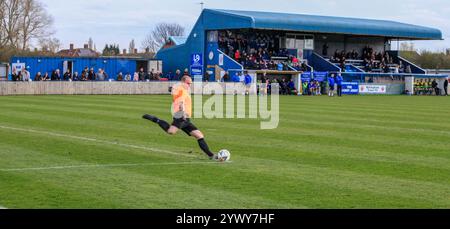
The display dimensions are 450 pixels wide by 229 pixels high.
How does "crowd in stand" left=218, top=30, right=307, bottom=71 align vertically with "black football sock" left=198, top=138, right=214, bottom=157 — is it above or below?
above

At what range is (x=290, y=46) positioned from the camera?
73.2 meters

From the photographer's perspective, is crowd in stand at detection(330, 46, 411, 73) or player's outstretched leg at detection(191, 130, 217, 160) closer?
player's outstretched leg at detection(191, 130, 217, 160)

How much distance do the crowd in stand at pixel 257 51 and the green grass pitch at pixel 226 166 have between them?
3997cm

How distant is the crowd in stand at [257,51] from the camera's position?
6650 cm

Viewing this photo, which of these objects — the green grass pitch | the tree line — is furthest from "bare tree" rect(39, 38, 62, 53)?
the green grass pitch

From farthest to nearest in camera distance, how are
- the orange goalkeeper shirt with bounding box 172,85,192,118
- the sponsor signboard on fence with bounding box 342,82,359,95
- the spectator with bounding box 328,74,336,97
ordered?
the sponsor signboard on fence with bounding box 342,82,359,95, the spectator with bounding box 328,74,336,97, the orange goalkeeper shirt with bounding box 172,85,192,118

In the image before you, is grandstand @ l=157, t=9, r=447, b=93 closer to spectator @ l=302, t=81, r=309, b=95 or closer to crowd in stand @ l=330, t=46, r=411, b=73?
crowd in stand @ l=330, t=46, r=411, b=73

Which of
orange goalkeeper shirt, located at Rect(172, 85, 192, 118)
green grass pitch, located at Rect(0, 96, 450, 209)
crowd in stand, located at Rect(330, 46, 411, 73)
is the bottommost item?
green grass pitch, located at Rect(0, 96, 450, 209)

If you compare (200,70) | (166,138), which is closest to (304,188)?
(166,138)

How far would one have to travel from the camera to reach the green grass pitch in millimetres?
11953

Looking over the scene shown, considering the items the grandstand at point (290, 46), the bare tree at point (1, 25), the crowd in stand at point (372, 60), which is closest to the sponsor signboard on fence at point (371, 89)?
the grandstand at point (290, 46)

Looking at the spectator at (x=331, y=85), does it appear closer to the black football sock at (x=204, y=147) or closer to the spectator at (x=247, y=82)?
the spectator at (x=247, y=82)

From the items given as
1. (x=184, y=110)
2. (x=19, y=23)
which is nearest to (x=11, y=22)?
(x=19, y=23)
